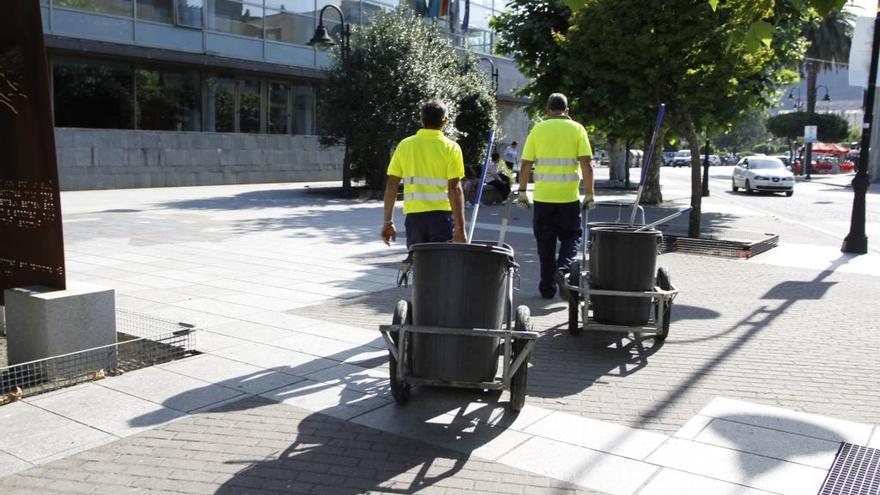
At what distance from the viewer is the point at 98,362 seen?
5.47m

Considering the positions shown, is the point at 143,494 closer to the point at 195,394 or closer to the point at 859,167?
the point at 195,394

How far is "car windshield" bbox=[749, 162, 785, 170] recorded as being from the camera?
105 feet

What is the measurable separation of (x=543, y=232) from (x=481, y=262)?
3.52 metres

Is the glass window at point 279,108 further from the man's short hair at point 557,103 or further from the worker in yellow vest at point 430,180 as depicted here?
the worker in yellow vest at point 430,180

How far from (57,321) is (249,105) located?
79.0 ft

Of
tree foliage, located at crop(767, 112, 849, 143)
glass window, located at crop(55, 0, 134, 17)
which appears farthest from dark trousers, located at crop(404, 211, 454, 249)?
tree foliage, located at crop(767, 112, 849, 143)

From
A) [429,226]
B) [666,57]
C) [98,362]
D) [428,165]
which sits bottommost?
[98,362]

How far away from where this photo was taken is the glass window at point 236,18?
26453 mm

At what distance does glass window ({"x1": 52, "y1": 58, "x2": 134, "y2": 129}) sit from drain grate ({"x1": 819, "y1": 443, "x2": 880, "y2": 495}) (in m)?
23.0

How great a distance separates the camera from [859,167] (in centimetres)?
1295

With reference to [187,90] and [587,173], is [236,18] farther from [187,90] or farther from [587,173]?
[587,173]

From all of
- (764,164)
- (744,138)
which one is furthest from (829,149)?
(744,138)

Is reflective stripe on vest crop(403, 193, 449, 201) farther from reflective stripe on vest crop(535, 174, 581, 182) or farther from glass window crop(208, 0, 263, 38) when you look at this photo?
glass window crop(208, 0, 263, 38)

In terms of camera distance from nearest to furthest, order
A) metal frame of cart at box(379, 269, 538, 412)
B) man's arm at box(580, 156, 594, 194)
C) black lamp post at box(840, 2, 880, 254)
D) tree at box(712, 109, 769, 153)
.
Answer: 1. metal frame of cart at box(379, 269, 538, 412)
2. man's arm at box(580, 156, 594, 194)
3. black lamp post at box(840, 2, 880, 254)
4. tree at box(712, 109, 769, 153)
